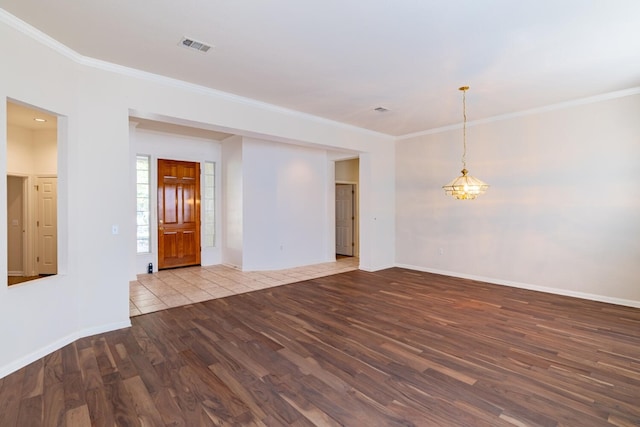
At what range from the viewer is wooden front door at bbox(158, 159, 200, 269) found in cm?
664

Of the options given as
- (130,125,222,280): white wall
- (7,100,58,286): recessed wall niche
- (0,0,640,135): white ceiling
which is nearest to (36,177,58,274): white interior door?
(7,100,58,286): recessed wall niche

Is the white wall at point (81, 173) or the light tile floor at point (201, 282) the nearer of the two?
the white wall at point (81, 173)

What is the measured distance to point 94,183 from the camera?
132 inches

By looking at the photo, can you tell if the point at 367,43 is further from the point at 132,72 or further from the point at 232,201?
the point at 232,201

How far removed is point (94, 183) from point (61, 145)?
469mm

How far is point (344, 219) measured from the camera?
9156 mm

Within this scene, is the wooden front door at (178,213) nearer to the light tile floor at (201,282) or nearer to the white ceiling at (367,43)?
the light tile floor at (201,282)

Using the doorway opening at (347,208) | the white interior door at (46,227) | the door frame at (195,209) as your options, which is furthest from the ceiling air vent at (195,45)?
the doorway opening at (347,208)

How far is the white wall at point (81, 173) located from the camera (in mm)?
2662

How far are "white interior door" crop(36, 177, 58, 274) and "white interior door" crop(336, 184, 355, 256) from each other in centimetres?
661

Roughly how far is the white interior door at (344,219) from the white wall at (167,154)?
351 cm

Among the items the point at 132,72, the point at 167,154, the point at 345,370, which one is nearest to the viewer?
the point at 345,370

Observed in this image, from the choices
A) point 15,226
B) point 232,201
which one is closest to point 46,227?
point 15,226

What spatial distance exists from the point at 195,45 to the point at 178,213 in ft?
15.0
